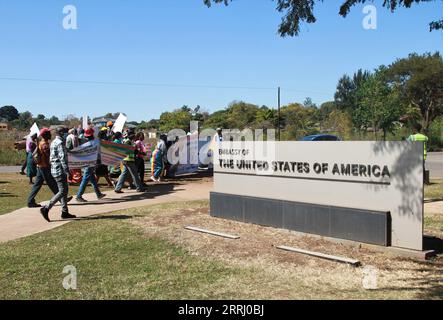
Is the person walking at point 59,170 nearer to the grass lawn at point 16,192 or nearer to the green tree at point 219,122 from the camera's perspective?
the grass lawn at point 16,192

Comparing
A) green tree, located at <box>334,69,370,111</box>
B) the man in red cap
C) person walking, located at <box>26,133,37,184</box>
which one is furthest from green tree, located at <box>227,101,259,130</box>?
the man in red cap

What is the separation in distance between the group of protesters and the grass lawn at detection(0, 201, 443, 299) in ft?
4.01

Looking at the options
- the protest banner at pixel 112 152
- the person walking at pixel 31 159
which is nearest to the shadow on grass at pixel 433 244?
the protest banner at pixel 112 152

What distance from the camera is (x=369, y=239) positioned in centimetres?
702

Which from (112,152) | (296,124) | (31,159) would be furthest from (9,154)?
(296,124)

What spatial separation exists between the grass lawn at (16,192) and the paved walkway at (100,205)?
2.67ft

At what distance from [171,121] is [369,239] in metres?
73.3

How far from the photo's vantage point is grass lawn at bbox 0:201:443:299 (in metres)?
5.21

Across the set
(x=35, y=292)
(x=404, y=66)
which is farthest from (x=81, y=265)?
(x=404, y=66)

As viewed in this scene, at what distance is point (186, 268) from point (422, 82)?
63966mm

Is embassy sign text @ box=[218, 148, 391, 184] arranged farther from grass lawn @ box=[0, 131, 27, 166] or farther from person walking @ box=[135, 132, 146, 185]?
grass lawn @ box=[0, 131, 27, 166]

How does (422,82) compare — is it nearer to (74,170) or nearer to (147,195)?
(74,170)

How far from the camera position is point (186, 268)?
6.10 meters
